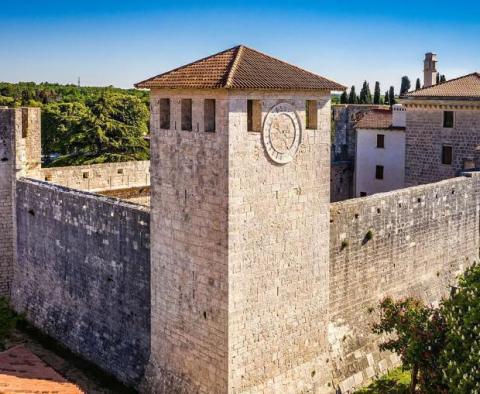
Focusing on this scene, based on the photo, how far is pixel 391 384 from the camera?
58.3ft

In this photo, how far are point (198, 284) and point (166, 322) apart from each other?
153 cm

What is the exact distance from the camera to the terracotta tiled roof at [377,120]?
30.6 m

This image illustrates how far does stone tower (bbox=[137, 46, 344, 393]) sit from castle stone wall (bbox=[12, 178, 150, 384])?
0.94 m

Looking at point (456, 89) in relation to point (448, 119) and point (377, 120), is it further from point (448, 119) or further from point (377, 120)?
point (377, 120)

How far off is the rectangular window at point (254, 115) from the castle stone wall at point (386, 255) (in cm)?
356

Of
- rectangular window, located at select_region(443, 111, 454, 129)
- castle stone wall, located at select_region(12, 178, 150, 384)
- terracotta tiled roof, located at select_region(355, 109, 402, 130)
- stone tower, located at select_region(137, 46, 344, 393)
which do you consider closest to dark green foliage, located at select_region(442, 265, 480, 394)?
stone tower, located at select_region(137, 46, 344, 393)

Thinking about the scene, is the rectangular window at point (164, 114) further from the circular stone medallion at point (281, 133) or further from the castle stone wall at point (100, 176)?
the castle stone wall at point (100, 176)

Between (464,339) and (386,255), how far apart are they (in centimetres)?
558

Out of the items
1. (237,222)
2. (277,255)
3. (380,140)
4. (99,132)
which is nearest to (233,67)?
(237,222)

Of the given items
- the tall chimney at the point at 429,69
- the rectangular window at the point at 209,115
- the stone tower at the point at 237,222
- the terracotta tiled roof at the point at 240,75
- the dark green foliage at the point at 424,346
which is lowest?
the dark green foliage at the point at 424,346

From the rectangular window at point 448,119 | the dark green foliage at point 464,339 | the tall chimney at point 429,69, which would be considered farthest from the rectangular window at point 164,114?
the tall chimney at point 429,69

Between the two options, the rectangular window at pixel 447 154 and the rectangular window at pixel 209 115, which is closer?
the rectangular window at pixel 209 115

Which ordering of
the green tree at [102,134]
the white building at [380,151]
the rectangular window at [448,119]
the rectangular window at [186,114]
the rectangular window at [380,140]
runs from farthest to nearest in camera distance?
the green tree at [102,134] → the rectangular window at [380,140] → the white building at [380,151] → the rectangular window at [448,119] → the rectangular window at [186,114]

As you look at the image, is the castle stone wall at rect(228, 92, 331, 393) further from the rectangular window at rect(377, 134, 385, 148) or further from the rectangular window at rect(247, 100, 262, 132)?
the rectangular window at rect(377, 134, 385, 148)
